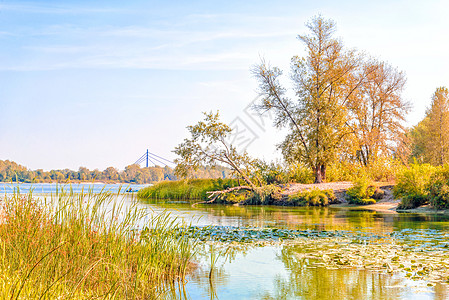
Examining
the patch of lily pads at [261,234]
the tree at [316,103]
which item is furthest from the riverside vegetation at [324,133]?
the patch of lily pads at [261,234]

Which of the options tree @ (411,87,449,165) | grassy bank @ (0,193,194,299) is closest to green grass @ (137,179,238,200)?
tree @ (411,87,449,165)

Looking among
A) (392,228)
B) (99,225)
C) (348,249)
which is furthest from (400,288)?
(392,228)

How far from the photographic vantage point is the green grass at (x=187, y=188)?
1033 inches

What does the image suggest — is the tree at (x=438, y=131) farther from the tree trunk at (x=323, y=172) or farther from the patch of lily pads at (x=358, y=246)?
the patch of lily pads at (x=358, y=246)

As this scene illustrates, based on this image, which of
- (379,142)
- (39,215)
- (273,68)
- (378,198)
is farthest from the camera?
(379,142)

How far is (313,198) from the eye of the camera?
21.1 m

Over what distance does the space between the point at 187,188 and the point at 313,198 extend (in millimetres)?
9544

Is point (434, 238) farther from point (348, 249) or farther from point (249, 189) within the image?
point (249, 189)

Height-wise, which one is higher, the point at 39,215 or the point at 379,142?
the point at 379,142

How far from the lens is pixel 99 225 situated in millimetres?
5898

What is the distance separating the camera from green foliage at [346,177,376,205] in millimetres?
20141

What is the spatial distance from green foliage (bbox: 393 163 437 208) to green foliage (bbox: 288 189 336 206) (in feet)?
13.2

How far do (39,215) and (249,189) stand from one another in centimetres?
1758

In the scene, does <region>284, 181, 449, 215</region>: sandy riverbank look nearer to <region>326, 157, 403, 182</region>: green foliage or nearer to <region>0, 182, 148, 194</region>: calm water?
<region>326, 157, 403, 182</region>: green foliage
